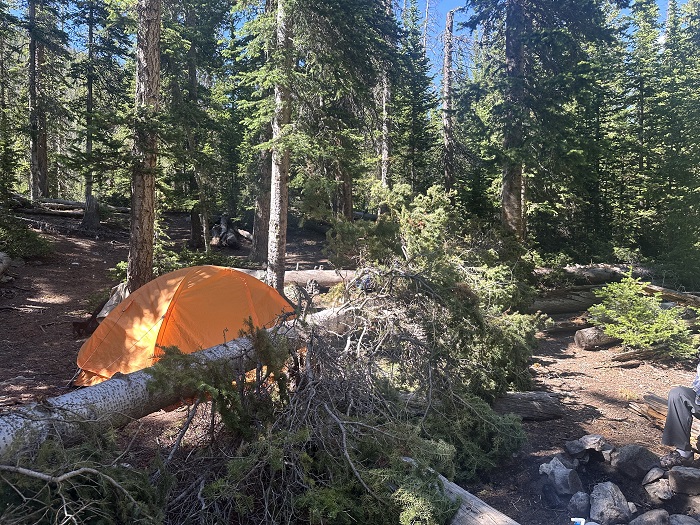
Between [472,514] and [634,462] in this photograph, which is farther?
[634,462]

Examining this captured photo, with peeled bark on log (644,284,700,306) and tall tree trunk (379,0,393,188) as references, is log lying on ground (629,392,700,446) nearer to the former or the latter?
peeled bark on log (644,284,700,306)

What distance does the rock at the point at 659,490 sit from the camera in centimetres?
432

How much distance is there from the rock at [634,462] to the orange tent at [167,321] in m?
4.64

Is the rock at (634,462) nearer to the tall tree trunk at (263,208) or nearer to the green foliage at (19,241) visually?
the tall tree trunk at (263,208)

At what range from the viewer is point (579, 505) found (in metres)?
4.14

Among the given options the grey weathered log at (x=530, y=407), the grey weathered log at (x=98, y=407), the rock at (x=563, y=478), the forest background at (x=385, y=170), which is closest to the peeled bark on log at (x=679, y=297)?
the forest background at (x=385, y=170)

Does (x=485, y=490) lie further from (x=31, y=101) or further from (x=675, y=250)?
(x=31, y=101)

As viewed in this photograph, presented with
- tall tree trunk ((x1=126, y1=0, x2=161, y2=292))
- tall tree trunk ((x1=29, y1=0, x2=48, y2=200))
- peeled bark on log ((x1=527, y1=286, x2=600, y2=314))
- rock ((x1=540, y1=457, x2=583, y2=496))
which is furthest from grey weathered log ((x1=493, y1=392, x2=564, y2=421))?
tall tree trunk ((x1=29, y1=0, x2=48, y2=200))

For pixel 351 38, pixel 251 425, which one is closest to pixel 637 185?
pixel 351 38

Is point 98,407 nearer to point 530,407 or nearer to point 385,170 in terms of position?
point 530,407

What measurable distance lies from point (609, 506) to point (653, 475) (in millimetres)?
814

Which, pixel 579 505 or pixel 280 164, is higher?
pixel 280 164

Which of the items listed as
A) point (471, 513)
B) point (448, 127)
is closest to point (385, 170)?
point (448, 127)

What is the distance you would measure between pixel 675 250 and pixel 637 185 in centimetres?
591
